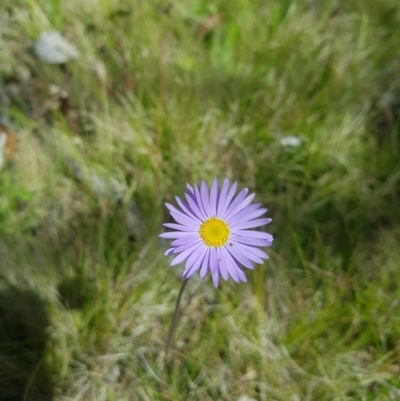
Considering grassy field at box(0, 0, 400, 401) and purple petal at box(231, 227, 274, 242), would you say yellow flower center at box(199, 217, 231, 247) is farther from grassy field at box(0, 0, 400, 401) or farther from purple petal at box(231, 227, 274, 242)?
grassy field at box(0, 0, 400, 401)

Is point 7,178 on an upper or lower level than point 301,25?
lower

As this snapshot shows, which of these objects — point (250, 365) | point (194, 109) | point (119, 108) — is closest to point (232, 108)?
point (194, 109)

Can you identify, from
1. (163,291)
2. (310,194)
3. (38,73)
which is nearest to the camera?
(163,291)

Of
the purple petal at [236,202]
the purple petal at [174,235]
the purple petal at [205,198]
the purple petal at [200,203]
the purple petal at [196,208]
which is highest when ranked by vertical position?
the purple petal at [236,202]

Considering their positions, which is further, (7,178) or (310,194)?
(310,194)

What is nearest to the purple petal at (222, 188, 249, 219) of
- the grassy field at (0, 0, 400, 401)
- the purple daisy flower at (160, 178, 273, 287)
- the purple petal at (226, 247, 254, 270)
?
the purple daisy flower at (160, 178, 273, 287)

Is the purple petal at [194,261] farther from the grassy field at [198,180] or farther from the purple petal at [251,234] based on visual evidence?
the grassy field at [198,180]

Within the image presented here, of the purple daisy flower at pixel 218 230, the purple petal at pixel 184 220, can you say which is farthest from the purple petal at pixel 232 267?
the purple petal at pixel 184 220

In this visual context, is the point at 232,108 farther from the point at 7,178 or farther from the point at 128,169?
the point at 7,178
